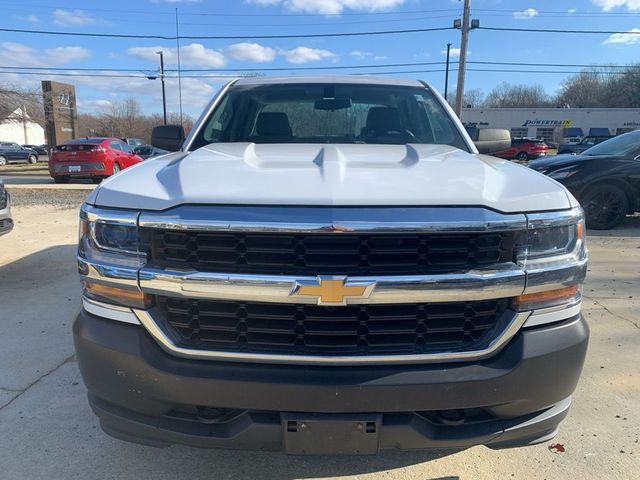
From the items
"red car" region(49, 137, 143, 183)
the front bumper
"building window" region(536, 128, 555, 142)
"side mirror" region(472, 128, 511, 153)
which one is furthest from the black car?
"building window" region(536, 128, 555, 142)

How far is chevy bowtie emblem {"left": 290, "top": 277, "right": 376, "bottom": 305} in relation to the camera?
5.38ft

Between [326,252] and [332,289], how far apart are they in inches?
5.1

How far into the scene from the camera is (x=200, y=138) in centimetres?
316

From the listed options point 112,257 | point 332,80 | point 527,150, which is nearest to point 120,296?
point 112,257

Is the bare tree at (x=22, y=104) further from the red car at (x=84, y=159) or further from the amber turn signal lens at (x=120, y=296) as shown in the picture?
the amber turn signal lens at (x=120, y=296)

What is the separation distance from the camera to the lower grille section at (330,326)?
173 centimetres

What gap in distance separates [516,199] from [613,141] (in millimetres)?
8458

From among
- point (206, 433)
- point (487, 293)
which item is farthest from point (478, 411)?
point (206, 433)

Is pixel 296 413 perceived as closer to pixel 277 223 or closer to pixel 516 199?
pixel 277 223

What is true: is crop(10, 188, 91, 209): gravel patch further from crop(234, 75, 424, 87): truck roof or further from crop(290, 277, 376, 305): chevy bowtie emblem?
crop(290, 277, 376, 305): chevy bowtie emblem

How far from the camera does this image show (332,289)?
1.64 meters

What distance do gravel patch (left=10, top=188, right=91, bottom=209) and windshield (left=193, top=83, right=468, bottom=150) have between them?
8234 mm

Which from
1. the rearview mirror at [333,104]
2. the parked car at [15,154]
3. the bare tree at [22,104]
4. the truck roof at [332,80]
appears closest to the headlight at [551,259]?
the rearview mirror at [333,104]

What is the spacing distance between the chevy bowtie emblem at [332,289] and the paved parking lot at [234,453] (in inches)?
43.5
